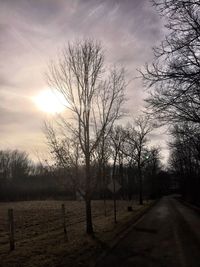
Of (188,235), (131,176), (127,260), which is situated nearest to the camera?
(127,260)

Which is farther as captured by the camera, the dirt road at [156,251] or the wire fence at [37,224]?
the wire fence at [37,224]

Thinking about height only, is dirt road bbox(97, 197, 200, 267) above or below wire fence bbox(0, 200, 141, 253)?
below

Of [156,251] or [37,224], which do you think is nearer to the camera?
[156,251]

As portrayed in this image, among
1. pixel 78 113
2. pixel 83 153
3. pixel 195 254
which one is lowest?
pixel 195 254

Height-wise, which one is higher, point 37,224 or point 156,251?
point 37,224

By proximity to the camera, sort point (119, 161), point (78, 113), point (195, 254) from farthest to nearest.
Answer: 1. point (119, 161)
2. point (78, 113)
3. point (195, 254)

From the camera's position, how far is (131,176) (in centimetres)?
8025

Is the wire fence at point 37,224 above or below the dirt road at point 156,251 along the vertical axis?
above

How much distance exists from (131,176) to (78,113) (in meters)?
63.0

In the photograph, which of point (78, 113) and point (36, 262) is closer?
point (36, 262)

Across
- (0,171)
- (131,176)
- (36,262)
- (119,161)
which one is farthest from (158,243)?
(0,171)

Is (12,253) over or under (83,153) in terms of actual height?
under

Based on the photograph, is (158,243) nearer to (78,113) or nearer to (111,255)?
(111,255)

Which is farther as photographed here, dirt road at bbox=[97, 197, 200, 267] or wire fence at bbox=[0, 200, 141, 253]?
wire fence at bbox=[0, 200, 141, 253]
